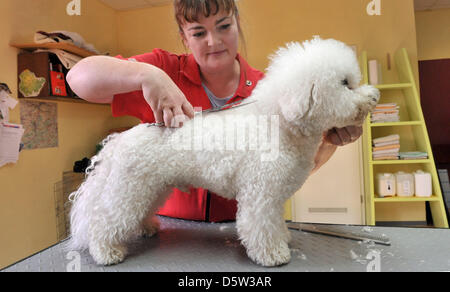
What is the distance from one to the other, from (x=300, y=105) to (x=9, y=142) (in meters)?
1.86

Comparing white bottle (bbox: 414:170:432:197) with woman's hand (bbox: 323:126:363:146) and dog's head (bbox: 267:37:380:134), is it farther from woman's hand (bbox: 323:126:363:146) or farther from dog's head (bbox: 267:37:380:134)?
dog's head (bbox: 267:37:380:134)

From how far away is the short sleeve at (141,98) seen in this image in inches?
33.5

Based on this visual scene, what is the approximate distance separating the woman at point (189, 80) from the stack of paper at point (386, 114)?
5.69ft

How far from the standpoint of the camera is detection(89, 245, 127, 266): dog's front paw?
28.6 inches

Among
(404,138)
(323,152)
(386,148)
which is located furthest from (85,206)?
(404,138)

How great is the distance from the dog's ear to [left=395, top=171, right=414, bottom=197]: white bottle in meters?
2.15

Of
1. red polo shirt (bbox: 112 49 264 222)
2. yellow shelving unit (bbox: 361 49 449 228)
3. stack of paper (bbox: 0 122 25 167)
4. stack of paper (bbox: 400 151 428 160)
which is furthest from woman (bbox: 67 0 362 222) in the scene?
stack of paper (bbox: 400 151 428 160)

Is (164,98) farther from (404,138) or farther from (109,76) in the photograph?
(404,138)

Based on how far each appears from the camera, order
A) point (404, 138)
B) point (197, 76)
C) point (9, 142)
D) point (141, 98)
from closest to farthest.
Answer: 1. point (141, 98)
2. point (197, 76)
3. point (9, 142)
4. point (404, 138)

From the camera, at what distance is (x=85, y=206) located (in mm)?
769

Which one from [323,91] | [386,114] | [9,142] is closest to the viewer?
[323,91]

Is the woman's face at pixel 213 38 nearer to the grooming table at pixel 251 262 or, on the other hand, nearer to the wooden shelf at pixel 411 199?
the grooming table at pixel 251 262

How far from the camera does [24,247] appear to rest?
6.47 ft
